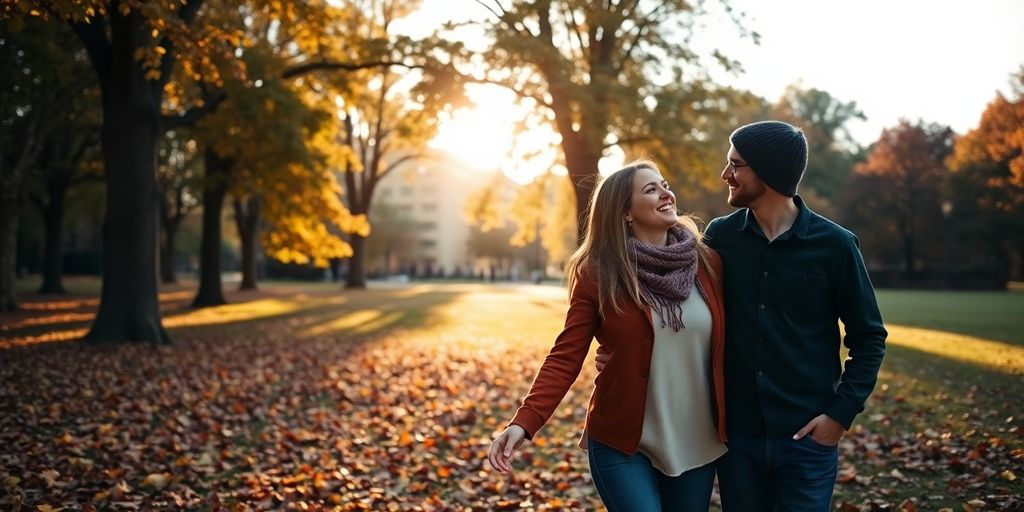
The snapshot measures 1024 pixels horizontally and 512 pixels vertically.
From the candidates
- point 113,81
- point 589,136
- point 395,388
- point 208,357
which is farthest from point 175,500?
point 589,136

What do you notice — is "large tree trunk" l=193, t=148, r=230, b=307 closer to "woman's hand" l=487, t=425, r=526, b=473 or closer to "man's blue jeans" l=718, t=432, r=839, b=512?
"woman's hand" l=487, t=425, r=526, b=473

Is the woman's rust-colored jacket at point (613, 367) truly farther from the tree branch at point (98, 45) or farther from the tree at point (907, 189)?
the tree at point (907, 189)

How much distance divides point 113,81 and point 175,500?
1027 centimetres

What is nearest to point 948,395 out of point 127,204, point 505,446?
point 505,446

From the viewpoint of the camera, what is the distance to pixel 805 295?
295cm

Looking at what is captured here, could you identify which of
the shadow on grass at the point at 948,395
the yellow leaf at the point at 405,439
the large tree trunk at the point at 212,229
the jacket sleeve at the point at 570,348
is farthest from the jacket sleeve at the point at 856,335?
the large tree trunk at the point at 212,229

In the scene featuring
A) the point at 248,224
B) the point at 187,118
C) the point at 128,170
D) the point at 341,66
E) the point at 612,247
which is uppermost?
the point at 341,66

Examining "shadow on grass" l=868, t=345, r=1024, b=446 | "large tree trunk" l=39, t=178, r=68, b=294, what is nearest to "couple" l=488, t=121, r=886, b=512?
"shadow on grass" l=868, t=345, r=1024, b=446

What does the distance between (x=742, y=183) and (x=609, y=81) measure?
1375 cm

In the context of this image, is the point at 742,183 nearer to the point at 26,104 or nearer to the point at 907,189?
the point at 26,104

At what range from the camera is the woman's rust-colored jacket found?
295cm

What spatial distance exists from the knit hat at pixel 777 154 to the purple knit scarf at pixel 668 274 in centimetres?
40

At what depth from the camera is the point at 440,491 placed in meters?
6.03

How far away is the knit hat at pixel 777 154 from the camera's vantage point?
2990mm
